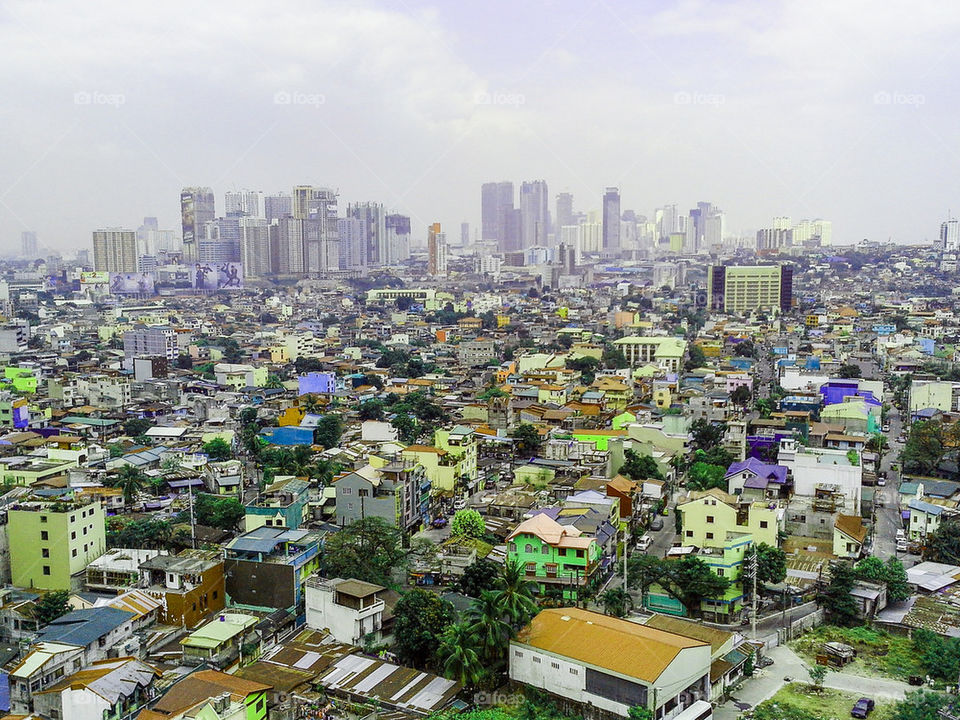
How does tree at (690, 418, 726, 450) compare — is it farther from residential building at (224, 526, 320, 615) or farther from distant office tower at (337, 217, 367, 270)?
distant office tower at (337, 217, 367, 270)

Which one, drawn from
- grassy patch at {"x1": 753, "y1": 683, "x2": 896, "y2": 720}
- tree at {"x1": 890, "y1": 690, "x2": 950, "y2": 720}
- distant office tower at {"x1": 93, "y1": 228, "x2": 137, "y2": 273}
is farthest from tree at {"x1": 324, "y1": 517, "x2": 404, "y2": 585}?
distant office tower at {"x1": 93, "y1": 228, "x2": 137, "y2": 273}

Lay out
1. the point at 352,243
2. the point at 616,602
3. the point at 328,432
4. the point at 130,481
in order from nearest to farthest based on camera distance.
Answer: the point at 616,602 < the point at 130,481 < the point at 328,432 < the point at 352,243

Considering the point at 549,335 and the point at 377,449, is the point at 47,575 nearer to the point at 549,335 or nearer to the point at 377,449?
the point at 377,449

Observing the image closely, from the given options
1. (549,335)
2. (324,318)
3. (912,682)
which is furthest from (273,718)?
(324,318)

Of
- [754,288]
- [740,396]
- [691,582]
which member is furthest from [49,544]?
[754,288]

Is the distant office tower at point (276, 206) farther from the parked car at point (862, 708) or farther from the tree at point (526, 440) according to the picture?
the parked car at point (862, 708)

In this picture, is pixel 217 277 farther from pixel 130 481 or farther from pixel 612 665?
pixel 612 665

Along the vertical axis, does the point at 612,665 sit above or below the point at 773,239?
below
